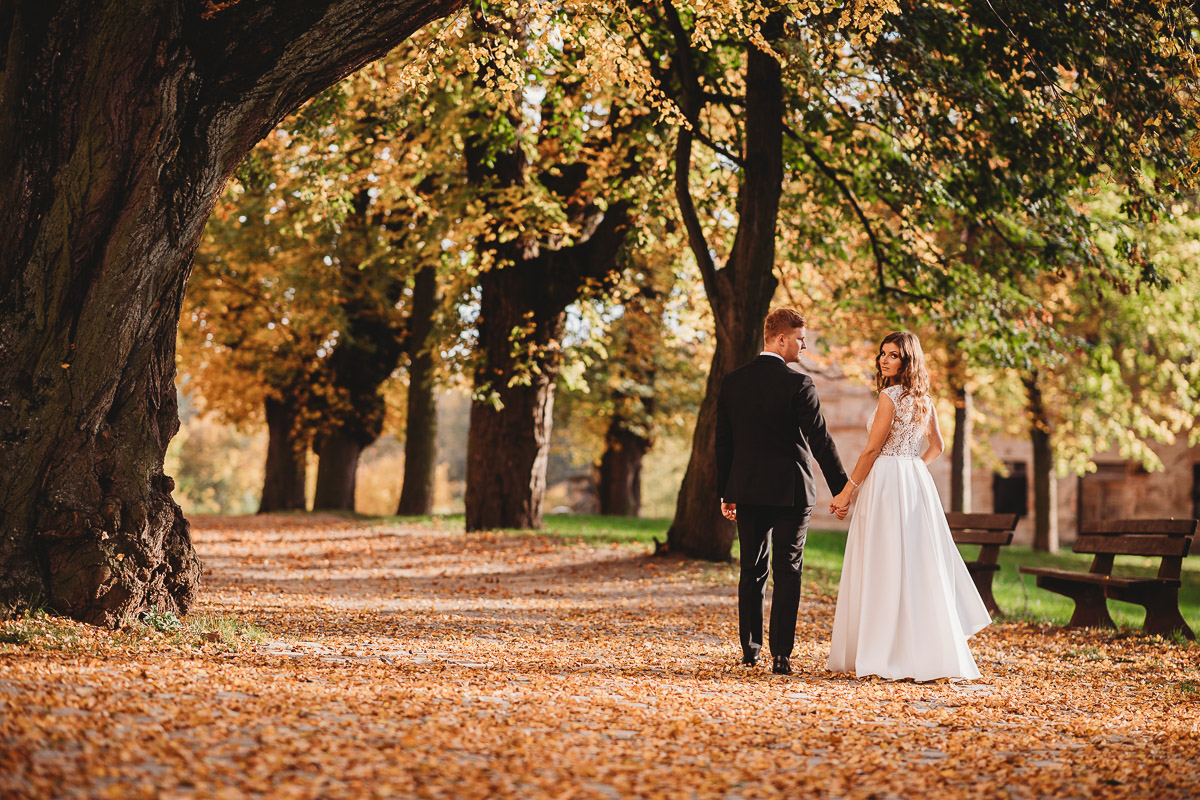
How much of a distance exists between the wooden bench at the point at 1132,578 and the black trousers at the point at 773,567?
4071 millimetres

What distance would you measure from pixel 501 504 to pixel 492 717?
1144 centimetres

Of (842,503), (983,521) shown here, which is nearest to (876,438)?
(842,503)

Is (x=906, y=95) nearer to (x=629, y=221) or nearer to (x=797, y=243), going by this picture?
(x=797, y=243)

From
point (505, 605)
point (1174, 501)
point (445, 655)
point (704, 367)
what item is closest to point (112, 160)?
point (445, 655)

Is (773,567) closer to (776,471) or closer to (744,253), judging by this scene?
(776,471)

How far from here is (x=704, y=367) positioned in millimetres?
24016

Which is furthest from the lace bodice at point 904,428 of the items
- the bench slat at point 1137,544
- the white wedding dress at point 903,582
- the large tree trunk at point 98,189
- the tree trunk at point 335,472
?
the tree trunk at point 335,472

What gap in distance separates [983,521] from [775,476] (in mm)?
5401

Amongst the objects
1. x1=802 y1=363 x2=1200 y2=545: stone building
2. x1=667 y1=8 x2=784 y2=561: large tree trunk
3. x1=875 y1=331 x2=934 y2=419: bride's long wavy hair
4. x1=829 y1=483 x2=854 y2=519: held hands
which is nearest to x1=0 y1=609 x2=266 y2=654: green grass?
x1=829 y1=483 x2=854 y2=519: held hands

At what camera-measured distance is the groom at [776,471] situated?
6.25m

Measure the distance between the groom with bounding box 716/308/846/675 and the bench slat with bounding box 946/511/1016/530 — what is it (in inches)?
185

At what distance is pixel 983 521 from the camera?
10695mm

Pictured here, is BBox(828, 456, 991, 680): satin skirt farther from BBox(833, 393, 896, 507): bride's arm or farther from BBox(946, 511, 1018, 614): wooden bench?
BBox(946, 511, 1018, 614): wooden bench

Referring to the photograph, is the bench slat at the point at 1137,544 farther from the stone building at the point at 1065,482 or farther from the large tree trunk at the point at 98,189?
the stone building at the point at 1065,482
